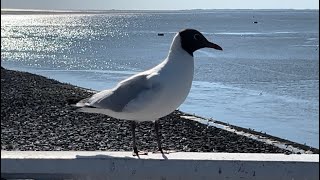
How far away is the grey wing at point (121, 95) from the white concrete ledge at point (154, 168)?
737 mm

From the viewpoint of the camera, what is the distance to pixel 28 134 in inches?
327

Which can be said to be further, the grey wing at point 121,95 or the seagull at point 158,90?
the grey wing at point 121,95

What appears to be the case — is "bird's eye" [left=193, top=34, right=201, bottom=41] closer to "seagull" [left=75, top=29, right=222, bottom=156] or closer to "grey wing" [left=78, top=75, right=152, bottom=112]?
"seagull" [left=75, top=29, right=222, bottom=156]

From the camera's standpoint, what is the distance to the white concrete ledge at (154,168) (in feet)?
11.4

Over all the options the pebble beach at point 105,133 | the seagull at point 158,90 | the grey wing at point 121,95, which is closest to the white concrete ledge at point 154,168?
the seagull at point 158,90

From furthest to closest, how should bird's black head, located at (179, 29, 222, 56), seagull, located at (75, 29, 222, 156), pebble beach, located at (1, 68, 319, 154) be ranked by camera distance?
pebble beach, located at (1, 68, 319, 154) < bird's black head, located at (179, 29, 222, 56) < seagull, located at (75, 29, 222, 156)

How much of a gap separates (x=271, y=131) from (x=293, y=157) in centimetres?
1001

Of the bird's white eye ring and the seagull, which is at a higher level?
the bird's white eye ring

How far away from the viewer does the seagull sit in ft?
13.1

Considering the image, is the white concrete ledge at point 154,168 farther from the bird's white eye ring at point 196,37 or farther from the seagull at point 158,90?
the bird's white eye ring at point 196,37

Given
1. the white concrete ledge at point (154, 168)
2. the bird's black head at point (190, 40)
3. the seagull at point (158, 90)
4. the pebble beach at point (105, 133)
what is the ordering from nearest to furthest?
the white concrete ledge at point (154, 168) → the seagull at point (158, 90) → the bird's black head at point (190, 40) → the pebble beach at point (105, 133)

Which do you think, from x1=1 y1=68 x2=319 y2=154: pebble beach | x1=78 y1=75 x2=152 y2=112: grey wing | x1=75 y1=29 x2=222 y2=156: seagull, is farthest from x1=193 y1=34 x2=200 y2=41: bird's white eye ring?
x1=1 y1=68 x2=319 y2=154: pebble beach

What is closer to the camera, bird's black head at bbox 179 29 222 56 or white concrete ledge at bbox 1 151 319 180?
white concrete ledge at bbox 1 151 319 180

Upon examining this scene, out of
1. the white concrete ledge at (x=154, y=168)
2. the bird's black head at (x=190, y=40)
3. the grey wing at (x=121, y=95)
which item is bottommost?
the white concrete ledge at (x=154, y=168)
